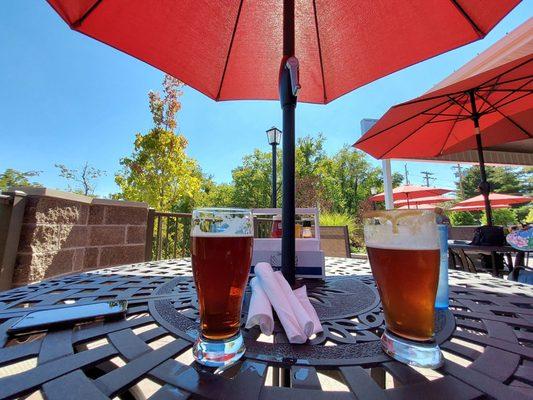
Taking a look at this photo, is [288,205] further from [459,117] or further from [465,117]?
[459,117]

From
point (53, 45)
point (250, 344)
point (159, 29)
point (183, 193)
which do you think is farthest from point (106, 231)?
point (53, 45)

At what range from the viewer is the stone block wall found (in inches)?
80.7

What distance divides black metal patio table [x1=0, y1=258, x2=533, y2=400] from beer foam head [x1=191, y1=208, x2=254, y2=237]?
21cm

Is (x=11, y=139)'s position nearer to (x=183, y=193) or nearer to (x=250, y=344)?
(x=183, y=193)

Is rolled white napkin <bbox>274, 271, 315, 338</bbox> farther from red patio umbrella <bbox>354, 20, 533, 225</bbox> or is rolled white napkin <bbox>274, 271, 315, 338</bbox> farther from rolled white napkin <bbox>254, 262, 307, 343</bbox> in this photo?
red patio umbrella <bbox>354, 20, 533, 225</bbox>

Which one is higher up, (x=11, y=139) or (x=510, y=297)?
(x=11, y=139)

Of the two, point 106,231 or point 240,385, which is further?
point 106,231

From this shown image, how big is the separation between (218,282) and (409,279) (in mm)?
358

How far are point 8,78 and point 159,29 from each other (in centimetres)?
4352

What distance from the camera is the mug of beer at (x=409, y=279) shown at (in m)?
0.45

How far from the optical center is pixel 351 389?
0.35m

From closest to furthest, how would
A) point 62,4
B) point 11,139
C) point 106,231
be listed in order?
1. point 62,4
2. point 106,231
3. point 11,139

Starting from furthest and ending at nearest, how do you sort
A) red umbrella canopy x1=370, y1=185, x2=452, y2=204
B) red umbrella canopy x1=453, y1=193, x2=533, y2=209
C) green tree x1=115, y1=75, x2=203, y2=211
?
red umbrella canopy x1=370, y1=185, x2=452, y2=204
red umbrella canopy x1=453, y1=193, x2=533, y2=209
green tree x1=115, y1=75, x2=203, y2=211

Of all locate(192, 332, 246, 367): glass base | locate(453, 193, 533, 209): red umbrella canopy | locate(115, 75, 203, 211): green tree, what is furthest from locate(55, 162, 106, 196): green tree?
locate(192, 332, 246, 367): glass base
